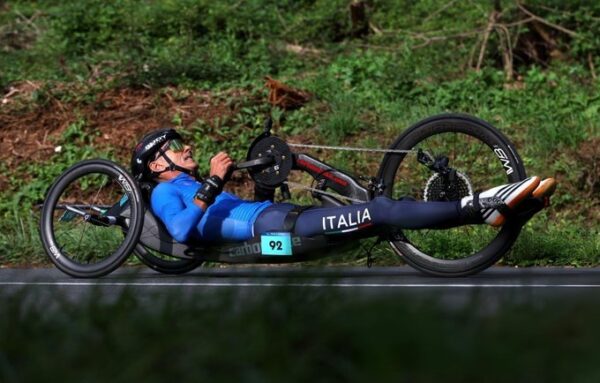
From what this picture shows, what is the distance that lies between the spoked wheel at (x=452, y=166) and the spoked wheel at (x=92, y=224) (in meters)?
1.55

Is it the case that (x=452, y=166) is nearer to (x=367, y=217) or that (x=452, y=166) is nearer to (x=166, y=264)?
(x=367, y=217)

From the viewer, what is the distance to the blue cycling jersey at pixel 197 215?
771 cm

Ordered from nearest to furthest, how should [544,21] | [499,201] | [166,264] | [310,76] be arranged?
1. [499,201]
2. [166,264]
3. [544,21]
4. [310,76]

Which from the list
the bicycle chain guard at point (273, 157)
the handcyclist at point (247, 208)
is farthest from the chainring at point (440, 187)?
the bicycle chain guard at point (273, 157)

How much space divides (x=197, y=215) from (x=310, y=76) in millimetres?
6630

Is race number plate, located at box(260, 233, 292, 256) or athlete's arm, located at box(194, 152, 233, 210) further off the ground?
athlete's arm, located at box(194, 152, 233, 210)

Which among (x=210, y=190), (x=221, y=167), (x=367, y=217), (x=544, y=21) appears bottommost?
(x=367, y=217)

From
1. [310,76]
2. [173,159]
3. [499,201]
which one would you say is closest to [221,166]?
[173,159]

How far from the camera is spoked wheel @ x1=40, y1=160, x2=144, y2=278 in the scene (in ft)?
26.2

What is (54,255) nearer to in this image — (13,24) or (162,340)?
(162,340)

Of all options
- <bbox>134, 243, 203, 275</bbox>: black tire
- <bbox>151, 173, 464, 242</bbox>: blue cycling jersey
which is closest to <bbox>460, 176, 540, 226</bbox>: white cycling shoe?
<bbox>151, 173, 464, 242</bbox>: blue cycling jersey

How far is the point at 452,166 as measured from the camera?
8.18m

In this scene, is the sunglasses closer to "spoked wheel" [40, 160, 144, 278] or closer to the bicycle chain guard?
"spoked wheel" [40, 160, 144, 278]

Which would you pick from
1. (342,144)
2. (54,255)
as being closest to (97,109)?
(342,144)
